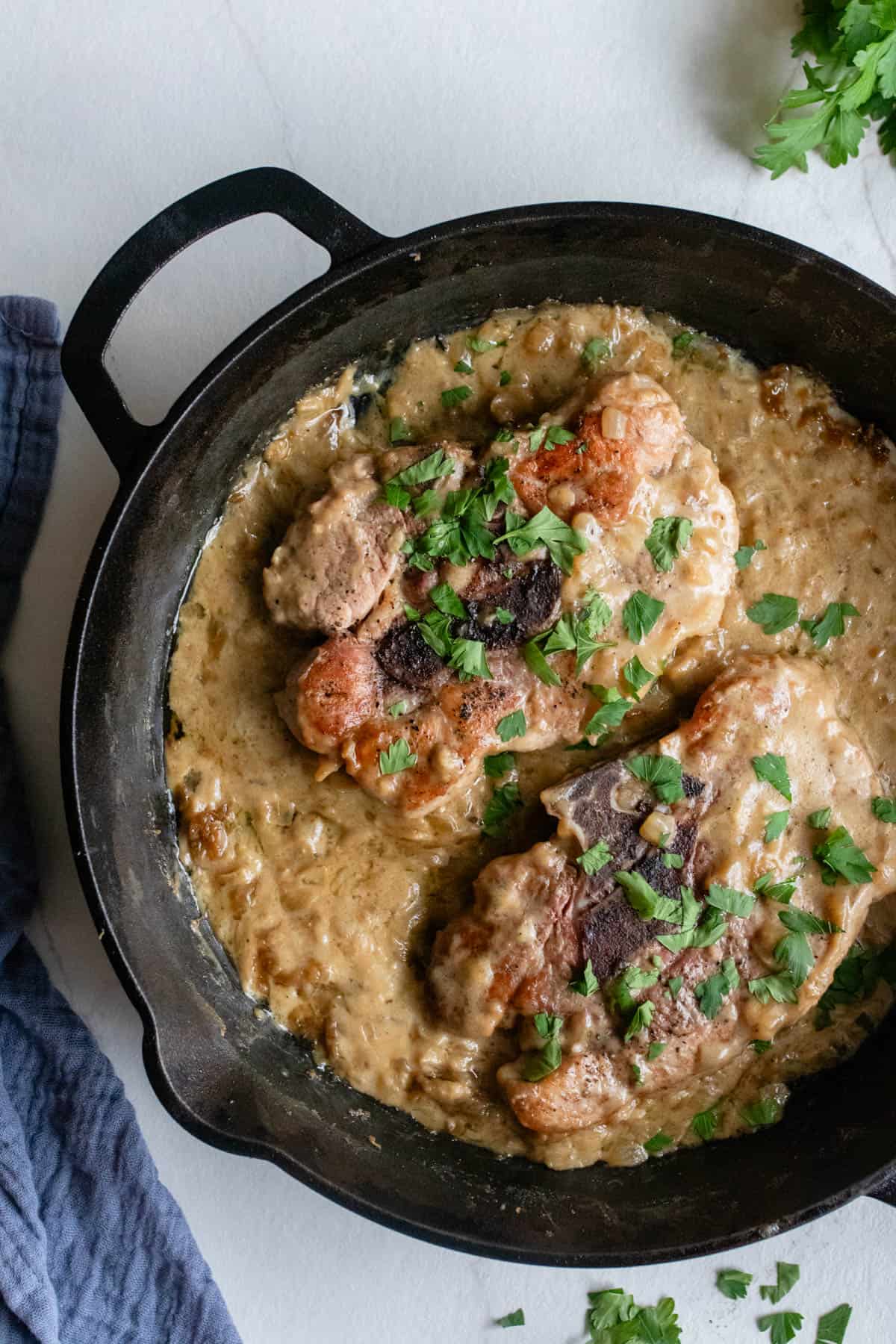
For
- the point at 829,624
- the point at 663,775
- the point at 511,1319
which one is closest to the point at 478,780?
the point at 663,775

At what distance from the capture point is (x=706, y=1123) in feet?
10.8

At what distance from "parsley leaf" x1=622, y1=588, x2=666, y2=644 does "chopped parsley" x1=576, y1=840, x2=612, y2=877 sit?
53cm

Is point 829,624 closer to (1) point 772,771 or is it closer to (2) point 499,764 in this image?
(1) point 772,771

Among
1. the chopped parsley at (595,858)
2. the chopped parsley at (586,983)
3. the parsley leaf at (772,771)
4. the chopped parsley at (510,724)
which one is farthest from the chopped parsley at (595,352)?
the chopped parsley at (586,983)

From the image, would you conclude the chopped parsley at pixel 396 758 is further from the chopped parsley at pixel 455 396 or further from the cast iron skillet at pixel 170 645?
the chopped parsley at pixel 455 396

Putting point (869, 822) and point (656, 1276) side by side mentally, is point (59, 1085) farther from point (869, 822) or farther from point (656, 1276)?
point (869, 822)

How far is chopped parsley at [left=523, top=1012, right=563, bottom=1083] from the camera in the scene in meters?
3.05

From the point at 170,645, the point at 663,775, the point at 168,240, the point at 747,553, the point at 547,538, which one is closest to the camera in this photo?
the point at 168,240

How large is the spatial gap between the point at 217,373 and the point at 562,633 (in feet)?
3.42

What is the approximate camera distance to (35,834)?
3441mm

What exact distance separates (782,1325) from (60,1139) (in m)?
2.07

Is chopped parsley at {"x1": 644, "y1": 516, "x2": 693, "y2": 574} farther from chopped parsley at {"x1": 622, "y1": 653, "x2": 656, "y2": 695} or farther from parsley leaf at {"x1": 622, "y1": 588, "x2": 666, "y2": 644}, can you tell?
chopped parsley at {"x1": 622, "y1": 653, "x2": 656, "y2": 695}

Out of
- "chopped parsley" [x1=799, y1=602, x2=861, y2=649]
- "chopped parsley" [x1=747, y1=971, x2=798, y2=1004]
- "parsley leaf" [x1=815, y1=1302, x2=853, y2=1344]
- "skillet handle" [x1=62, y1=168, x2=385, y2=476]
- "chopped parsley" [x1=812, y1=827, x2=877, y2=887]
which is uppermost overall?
"skillet handle" [x1=62, y1=168, x2=385, y2=476]

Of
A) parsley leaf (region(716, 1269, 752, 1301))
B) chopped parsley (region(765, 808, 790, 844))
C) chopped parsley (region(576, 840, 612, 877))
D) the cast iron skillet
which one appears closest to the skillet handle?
the cast iron skillet
